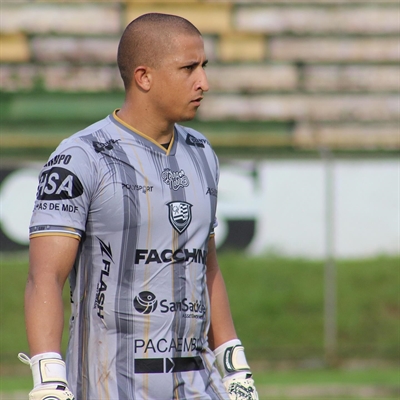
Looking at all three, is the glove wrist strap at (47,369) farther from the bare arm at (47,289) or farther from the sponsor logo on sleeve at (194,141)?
the sponsor logo on sleeve at (194,141)

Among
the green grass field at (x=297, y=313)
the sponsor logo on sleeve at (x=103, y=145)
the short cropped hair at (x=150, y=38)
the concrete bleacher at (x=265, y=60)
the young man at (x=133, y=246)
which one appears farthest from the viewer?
the concrete bleacher at (x=265, y=60)

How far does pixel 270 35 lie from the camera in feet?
48.2

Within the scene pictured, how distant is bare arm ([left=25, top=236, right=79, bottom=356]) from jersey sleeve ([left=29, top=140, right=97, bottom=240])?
38 millimetres

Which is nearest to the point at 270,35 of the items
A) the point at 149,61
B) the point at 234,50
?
the point at 234,50

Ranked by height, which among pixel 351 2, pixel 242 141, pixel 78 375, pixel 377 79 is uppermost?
pixel 351 2

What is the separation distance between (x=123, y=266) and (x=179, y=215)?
0.25m

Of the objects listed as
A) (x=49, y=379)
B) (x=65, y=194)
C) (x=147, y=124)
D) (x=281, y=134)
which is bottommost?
(x=49, y=379)

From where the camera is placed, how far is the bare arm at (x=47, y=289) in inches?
110

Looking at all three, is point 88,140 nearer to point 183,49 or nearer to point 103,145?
point 103,145

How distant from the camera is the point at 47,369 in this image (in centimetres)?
278

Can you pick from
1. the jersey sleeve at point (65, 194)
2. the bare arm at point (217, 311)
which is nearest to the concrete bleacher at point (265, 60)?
the bare arm at point (217, 311)

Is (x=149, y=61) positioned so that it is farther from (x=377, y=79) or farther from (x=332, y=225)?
(x=377, y=79)

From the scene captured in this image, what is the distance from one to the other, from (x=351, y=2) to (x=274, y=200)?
6563 millimetres

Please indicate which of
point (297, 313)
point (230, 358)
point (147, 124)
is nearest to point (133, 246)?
point (147, 124)
